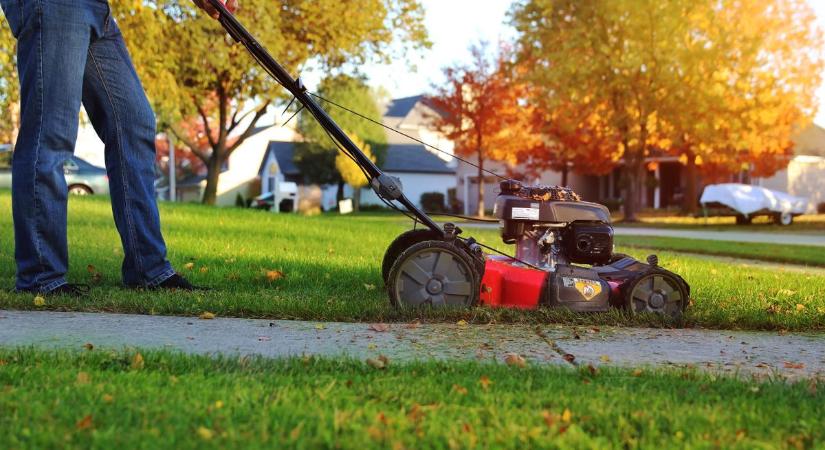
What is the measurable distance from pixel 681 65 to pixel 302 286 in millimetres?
18893

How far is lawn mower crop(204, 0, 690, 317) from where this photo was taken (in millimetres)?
4379

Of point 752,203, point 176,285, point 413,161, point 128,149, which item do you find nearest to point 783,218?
point 752,203

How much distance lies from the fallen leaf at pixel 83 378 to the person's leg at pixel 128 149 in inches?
89.8

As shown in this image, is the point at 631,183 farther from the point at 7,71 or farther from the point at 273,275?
the point at 273,275

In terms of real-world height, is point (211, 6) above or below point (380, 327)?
above

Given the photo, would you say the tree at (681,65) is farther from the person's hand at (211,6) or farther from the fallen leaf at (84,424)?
the fallen leaf at (84,424)

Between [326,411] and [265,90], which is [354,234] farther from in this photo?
[265,90]

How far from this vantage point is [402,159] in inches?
2037

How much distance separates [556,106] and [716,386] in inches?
868

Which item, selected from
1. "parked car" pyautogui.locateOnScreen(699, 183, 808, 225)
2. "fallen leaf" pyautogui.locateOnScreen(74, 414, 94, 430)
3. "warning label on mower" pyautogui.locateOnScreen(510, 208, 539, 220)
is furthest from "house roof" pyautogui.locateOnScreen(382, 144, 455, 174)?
"fallen leaf" pyautogui.locateOnScreen(74, 414, 94, 430)

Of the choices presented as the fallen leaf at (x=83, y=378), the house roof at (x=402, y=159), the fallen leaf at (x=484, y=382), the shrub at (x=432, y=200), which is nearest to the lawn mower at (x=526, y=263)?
the fallen leaf at (x=484, y=382)

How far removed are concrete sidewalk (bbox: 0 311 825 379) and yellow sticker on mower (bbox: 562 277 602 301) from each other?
0.33m

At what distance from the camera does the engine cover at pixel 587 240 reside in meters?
4.61

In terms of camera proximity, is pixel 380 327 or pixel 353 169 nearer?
pixel 380 327
